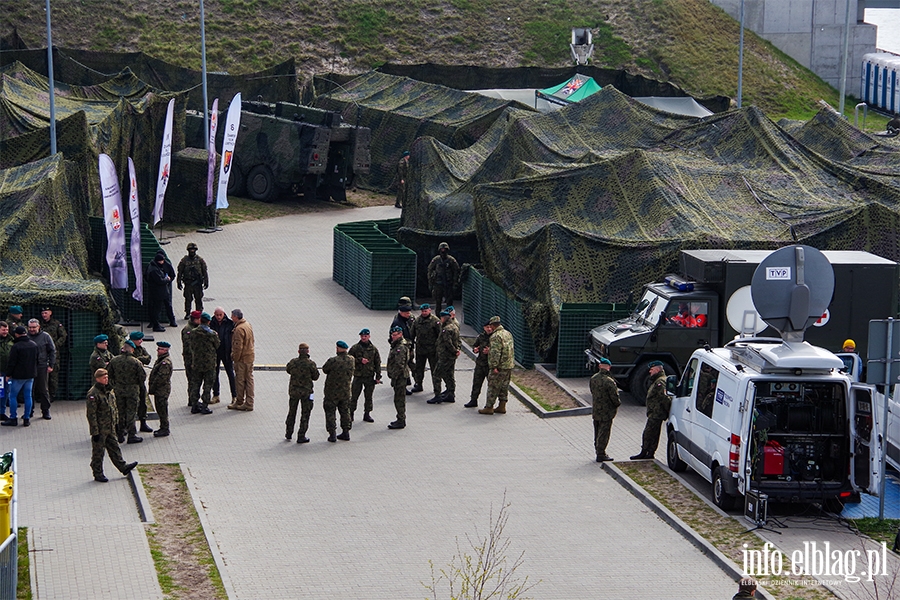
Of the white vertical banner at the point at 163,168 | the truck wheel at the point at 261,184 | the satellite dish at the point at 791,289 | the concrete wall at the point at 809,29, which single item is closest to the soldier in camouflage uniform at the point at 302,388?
the satellite dish at the point at 791,289

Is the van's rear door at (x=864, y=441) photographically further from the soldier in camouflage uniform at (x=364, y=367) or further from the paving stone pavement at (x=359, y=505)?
the soldier in camouflage uniform at (x=364, y=367)

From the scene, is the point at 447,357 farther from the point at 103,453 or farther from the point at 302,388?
the point at 103,453

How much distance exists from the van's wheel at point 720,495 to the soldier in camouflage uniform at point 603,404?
2105 mm

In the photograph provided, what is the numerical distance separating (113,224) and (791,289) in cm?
1207

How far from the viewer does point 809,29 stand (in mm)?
64750

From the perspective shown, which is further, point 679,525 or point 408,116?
point 408,116

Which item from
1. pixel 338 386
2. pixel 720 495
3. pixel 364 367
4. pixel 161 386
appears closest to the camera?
pixel 720 495

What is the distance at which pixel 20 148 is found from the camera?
27.4 m

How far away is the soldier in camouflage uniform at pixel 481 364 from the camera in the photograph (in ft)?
65.9

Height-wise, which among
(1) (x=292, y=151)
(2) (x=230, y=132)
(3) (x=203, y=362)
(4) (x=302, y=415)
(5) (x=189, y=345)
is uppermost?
(2) (x=230, y=132)

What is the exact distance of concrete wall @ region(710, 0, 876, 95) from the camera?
64.4 meters

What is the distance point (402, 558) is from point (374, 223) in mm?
17005

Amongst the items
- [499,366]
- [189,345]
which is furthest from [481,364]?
[189,345]

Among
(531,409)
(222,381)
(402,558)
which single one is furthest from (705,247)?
(402,558)
